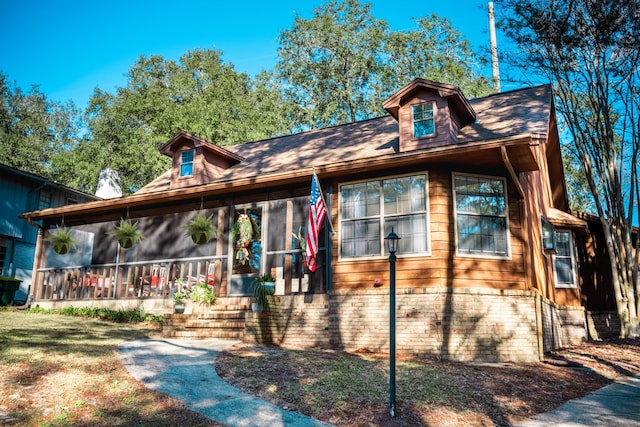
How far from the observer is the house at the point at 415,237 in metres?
9.47

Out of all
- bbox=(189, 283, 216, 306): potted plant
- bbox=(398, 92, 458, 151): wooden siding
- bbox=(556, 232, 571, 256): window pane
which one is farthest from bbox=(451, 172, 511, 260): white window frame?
bbox=(189, 283, 216, 306): potted plant

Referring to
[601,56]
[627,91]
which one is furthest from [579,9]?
[627,91]

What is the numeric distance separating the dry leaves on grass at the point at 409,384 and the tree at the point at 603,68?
16.9 feet

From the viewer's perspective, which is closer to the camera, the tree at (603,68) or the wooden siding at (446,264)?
the wooden siding at (446,264)

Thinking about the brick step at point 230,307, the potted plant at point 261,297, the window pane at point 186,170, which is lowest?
the brick step at point 230,307

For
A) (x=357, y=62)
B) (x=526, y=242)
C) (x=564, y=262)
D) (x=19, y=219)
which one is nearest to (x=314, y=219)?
(x=526, y=242)

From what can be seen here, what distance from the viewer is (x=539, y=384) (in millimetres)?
7508

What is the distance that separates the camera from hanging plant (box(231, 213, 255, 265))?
40.8 ft

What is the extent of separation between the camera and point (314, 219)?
1003cm

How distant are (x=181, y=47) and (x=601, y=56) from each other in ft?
93.7

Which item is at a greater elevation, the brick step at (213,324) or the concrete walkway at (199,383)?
the brick step at (213,324)

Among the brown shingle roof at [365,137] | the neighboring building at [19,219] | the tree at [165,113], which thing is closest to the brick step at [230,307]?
the brown shingle roof at [365,137]

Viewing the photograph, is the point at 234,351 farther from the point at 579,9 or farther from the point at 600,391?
the point at 579,9

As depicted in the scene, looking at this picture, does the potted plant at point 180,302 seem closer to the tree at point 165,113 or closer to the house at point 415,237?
the house at point 415,237
